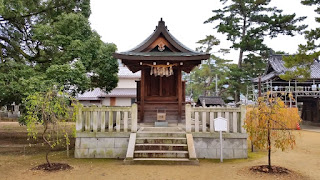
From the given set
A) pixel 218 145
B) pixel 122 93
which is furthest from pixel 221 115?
pixel 122 93

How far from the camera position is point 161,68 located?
14.6 meters

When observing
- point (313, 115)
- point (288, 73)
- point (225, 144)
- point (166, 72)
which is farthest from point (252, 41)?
point (225, 144)

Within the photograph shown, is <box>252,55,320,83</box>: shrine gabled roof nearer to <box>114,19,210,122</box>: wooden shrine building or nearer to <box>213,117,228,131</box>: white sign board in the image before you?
<box>114,19,210,122</box>: wooden shrine building

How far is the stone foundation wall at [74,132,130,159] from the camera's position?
10.8 metres

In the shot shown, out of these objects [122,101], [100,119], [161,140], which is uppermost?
[122,101]

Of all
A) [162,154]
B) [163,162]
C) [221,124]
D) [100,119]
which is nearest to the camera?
[163,162]

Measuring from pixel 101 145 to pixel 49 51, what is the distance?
285 inches

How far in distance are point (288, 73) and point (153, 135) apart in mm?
12718

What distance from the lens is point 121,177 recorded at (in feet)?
25.8

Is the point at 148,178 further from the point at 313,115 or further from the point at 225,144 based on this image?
the point at 313,115

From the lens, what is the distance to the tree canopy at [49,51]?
11.9 metres

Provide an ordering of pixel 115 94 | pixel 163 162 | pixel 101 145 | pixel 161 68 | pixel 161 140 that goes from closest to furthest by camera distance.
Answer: pixel 163 162 < pixel 161 140 < pixel 101 145 < pixel 161 68 < pixel 115 94

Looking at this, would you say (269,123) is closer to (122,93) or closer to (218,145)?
(218,145)

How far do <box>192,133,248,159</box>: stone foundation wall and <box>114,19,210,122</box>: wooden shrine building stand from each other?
14.0ft
